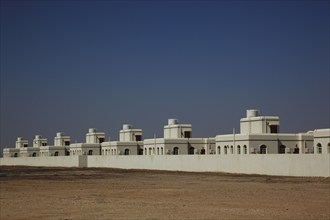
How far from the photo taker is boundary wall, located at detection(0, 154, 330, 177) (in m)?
43.0

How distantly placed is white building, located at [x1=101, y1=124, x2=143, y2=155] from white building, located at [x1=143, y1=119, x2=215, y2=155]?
8432 millimetres

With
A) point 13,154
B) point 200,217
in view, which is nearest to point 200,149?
point 200,217

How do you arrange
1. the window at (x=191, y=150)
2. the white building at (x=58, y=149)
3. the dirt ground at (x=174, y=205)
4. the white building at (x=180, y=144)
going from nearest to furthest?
1. the dirt ground at (x=174, y=205)
2. the white building at (x=180, y=144)
3. the window at (x=191, y=150)
4. the white building at (x=58, y=149)

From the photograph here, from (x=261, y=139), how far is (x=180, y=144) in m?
19.8

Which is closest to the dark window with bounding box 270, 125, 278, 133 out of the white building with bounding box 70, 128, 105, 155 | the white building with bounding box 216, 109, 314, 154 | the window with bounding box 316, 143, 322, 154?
the white building with bounding box 216, 109, 314, 154

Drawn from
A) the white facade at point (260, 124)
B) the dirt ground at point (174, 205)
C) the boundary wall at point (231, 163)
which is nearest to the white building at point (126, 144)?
the boundary wall at point (231, 163)

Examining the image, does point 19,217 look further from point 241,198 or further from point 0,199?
point 241,198

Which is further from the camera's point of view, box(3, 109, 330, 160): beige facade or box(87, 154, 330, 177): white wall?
box(3, 109, 330, 160): beige facade

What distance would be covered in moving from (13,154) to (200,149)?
7886 cm

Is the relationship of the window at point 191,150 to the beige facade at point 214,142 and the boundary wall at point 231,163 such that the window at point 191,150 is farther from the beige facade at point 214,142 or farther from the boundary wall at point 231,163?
the boundary wall at point 231,163

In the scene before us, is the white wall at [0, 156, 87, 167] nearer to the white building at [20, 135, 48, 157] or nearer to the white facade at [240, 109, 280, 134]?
the white building at [20, 135, 48, 157]

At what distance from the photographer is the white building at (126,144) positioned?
9056 centimetres

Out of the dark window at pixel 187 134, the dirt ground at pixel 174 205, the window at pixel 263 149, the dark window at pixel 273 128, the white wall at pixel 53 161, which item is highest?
the dark window at pixel 273 128

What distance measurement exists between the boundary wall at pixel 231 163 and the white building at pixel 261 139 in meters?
5.96
